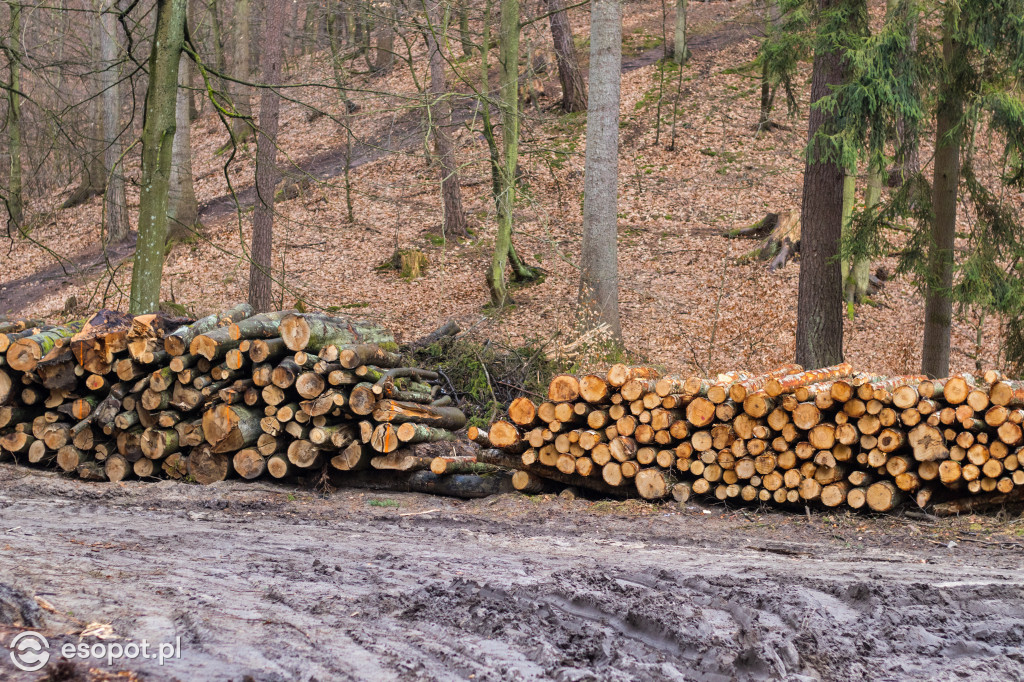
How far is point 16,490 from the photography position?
7.00 meters

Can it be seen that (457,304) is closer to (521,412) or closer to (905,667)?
(521,412)

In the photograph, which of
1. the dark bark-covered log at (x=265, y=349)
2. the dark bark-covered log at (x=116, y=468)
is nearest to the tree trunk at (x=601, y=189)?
the dark bark-covered log at (x=265, y=349)

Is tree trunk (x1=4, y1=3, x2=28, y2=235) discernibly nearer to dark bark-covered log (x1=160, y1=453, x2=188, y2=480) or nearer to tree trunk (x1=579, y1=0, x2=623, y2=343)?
dark bark-covered log (x1=160, y1=453, x2=188, y2=480)

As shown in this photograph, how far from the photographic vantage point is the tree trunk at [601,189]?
39.9ft

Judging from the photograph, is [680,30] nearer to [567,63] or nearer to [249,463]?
[567,63]

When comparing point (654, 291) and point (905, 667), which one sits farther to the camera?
point (654, 291)

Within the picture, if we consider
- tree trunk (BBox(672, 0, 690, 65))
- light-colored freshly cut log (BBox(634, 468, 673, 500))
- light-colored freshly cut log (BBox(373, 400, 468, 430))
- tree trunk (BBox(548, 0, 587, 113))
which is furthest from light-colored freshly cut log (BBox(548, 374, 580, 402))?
tree trunk (BBox(672, 0, 690, 65))

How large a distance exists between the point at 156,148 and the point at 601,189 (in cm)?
655

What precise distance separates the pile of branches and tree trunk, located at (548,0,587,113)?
14.7m

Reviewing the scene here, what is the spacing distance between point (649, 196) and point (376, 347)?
505 inches

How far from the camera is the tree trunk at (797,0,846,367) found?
32.7ft

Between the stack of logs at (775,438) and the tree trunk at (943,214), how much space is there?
3.02m

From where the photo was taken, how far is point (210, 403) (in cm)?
746

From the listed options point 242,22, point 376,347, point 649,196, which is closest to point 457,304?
point 649,196
